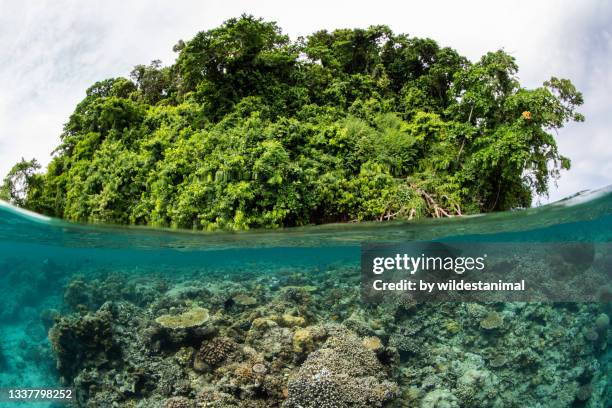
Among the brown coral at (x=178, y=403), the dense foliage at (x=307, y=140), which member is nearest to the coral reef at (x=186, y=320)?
the brown coral at (x=178, y=403)

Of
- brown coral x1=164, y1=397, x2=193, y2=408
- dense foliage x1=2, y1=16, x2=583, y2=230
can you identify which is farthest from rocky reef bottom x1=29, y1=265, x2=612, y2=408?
dense foliage x1=2, y1=16, x2=583, y2=230

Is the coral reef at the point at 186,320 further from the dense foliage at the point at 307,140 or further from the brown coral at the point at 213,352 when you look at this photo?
the dense foliage at the point at 307,140

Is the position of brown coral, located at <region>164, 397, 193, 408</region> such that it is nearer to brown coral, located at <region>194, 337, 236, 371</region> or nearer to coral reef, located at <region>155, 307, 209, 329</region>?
brown coral, located at <region>194, 337, 236, 371</region>

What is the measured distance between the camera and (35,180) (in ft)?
58.6

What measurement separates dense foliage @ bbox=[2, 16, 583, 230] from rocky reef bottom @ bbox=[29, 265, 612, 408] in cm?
234

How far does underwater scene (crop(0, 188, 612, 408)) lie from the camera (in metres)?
10.6

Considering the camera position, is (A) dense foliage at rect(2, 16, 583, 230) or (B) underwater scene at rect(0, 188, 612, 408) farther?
(A) dense foliage at rect(2, 16, 583, 230)

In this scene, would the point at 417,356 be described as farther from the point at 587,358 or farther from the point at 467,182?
the point at 467,182

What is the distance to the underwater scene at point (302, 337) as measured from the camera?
10.6 m

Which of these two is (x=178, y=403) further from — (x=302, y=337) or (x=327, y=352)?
(x=327, y=352)

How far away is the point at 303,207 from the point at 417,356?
14.6 ft

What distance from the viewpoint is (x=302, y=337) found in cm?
1098

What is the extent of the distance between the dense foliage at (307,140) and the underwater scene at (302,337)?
911 millimetres

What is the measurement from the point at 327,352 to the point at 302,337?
0.70 metres
